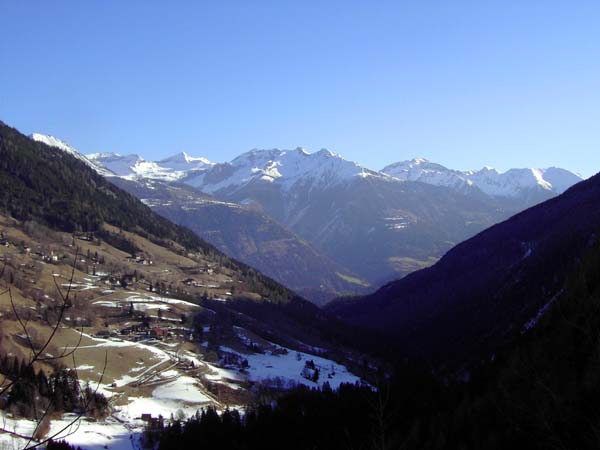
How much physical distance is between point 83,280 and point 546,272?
14506 cm

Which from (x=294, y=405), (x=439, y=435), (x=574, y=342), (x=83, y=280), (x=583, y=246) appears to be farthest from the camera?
(x=83, y=280)

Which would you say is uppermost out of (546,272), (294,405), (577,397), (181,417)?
(546,272)

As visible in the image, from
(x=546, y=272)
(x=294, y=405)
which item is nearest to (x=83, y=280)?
(x=294, y=405)

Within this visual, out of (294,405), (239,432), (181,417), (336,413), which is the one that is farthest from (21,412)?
(336,413)

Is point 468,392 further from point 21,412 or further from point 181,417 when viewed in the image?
point 21,412

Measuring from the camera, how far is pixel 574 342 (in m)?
43.2

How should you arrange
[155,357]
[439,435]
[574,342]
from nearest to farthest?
[574,342] < [439,435] < [155,357]

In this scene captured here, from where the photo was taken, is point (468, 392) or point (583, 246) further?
point (583, 246)

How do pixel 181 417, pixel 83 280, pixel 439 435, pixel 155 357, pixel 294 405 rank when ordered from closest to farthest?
1. pixel 439 435
2. pixel 294 405
3. pixel 181 417
4. pixel 155 357
5. pixel 83 280

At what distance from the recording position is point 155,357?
139000 millimetres

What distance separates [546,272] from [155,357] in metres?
119

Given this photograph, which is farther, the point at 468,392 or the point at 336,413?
the point at 336,413

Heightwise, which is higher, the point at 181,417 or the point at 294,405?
the point at 294,405

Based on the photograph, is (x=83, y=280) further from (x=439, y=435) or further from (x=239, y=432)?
(x=439, y=435)
